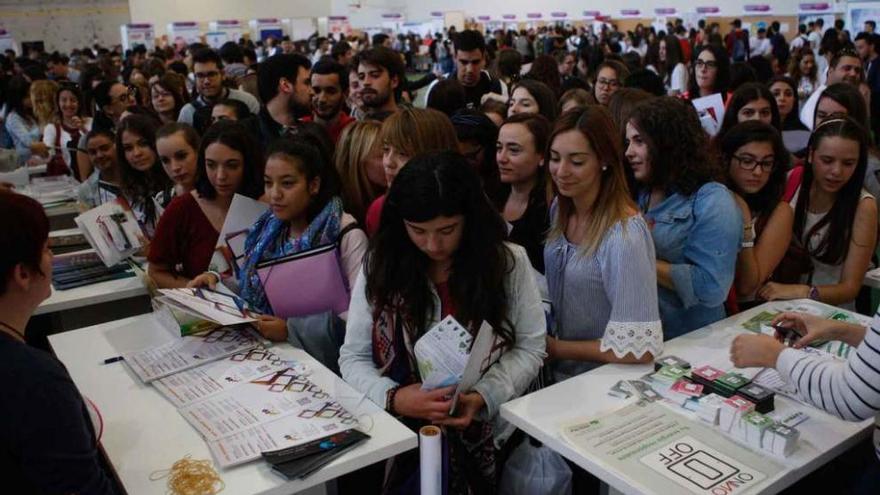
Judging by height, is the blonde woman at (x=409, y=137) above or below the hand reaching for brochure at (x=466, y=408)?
above

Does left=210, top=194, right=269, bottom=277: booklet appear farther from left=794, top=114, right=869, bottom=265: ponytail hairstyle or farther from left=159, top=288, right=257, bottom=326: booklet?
left=794, top=114, right=869, bottom=265: ponytail hairstyle

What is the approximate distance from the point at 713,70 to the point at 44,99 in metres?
5.58

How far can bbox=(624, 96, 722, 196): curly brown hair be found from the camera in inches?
92.4

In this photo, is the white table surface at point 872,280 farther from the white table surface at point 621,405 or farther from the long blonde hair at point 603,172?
the long blonde hair at point 603,172

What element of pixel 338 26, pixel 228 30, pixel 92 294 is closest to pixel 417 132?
pixel 92 294

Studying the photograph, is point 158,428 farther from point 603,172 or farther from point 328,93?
point 328,93

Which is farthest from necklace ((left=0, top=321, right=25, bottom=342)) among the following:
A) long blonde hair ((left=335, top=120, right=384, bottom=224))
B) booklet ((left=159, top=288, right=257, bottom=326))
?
long blonde hair ((left=335, top=120, right=384, bottom=224))

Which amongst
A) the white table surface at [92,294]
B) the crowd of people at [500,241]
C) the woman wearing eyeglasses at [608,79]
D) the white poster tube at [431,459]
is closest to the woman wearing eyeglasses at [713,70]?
the woman wearing eyeglasses at [608,79]

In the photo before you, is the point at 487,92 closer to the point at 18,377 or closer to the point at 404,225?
the point at 404,225

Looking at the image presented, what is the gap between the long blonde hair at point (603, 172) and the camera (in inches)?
82.5

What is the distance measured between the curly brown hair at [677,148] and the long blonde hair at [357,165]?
1145 mm

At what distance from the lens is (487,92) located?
530 centimetres

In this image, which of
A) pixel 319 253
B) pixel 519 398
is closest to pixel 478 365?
pixel 519 398

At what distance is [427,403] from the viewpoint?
1.85m
